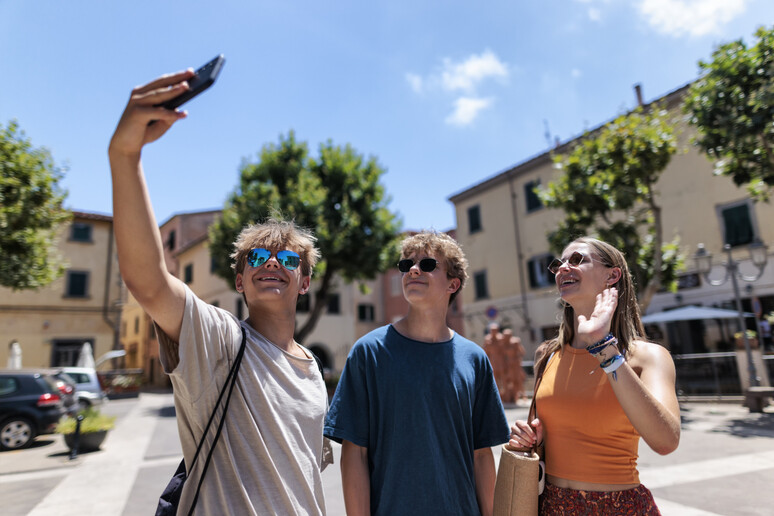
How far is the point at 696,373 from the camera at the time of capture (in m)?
14.1

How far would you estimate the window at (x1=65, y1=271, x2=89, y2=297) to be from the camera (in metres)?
27.7

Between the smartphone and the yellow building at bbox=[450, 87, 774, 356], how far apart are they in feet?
41.1

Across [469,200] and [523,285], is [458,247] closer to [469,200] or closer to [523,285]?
[523,285]

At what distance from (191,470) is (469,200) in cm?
2763

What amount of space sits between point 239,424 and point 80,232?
32.3 meters

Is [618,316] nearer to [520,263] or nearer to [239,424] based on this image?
[239,424]

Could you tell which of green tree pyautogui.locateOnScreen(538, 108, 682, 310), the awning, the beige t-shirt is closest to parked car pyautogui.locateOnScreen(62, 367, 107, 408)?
green tree pyautogui.locateOnScreen(538, 108, 682, 310)

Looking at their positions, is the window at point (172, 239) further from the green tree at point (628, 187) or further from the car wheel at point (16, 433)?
the green tree at point (628, 187)

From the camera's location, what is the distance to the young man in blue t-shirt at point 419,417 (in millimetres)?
2047

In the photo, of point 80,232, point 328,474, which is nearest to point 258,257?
point 328,474

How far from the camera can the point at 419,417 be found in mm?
2105

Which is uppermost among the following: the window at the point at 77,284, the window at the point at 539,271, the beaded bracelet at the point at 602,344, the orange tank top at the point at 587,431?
the window at the point at 77,284

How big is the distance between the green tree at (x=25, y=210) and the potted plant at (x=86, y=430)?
577cm

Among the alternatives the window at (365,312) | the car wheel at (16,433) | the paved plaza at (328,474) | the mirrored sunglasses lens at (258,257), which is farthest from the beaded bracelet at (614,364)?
the window at (365,312)
